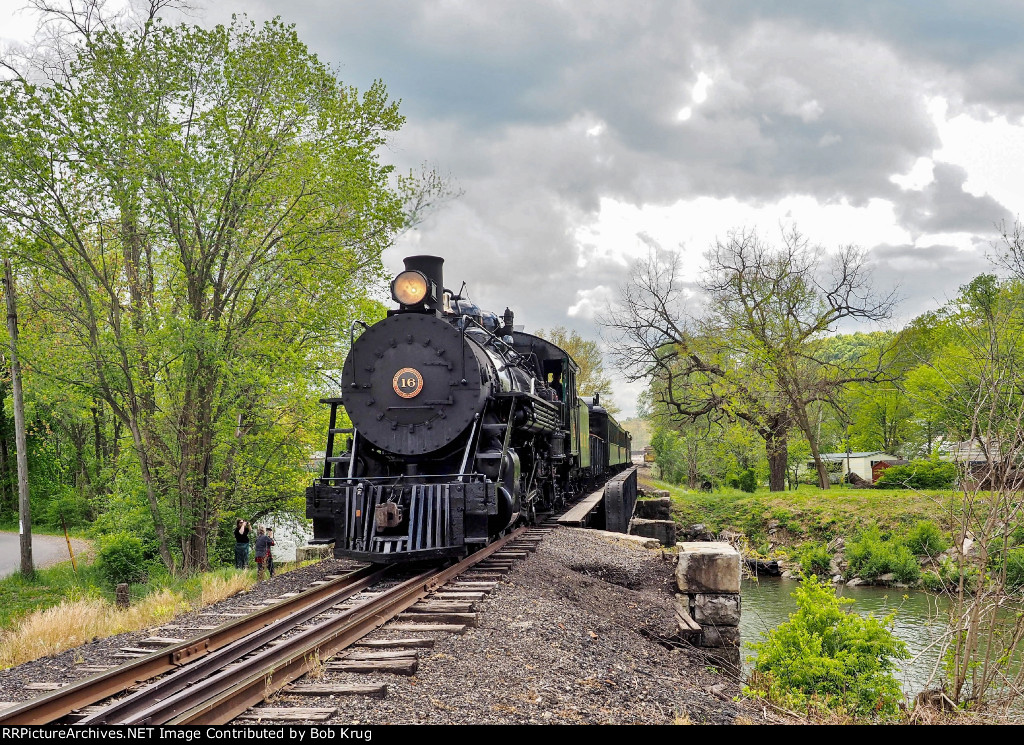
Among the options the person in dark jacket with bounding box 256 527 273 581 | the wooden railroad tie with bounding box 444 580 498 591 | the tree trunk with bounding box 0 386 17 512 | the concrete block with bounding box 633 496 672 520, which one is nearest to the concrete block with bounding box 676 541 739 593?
the wooden railroad tie with bounding box 444 580 498 591

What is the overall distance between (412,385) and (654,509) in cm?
1737

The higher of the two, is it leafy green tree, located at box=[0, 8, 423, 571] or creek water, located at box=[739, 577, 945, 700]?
leafy green tree, located at box=[0, 8, 423, 571]

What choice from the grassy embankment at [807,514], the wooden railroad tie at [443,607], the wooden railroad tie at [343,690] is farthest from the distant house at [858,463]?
the wooden railroad tie at [343,690]

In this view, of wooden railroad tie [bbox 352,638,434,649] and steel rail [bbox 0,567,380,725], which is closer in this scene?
steel rail [bbox 0,567,380,725]

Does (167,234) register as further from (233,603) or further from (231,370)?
(233,603)

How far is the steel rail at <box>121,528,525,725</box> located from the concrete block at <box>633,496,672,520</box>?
18798 millimetres

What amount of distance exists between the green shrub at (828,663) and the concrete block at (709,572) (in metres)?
1.42

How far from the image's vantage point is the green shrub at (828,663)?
6.41m

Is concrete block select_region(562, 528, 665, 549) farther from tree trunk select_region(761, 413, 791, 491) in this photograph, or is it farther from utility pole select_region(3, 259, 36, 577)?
tree trunk select_region(761, 413, 791, 491)

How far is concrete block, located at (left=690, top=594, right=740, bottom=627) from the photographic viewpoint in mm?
8742

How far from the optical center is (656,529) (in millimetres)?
21953

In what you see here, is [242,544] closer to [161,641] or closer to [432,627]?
[161,641]

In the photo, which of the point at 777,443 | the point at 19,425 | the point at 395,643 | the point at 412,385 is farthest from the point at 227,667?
the point at 777,443
